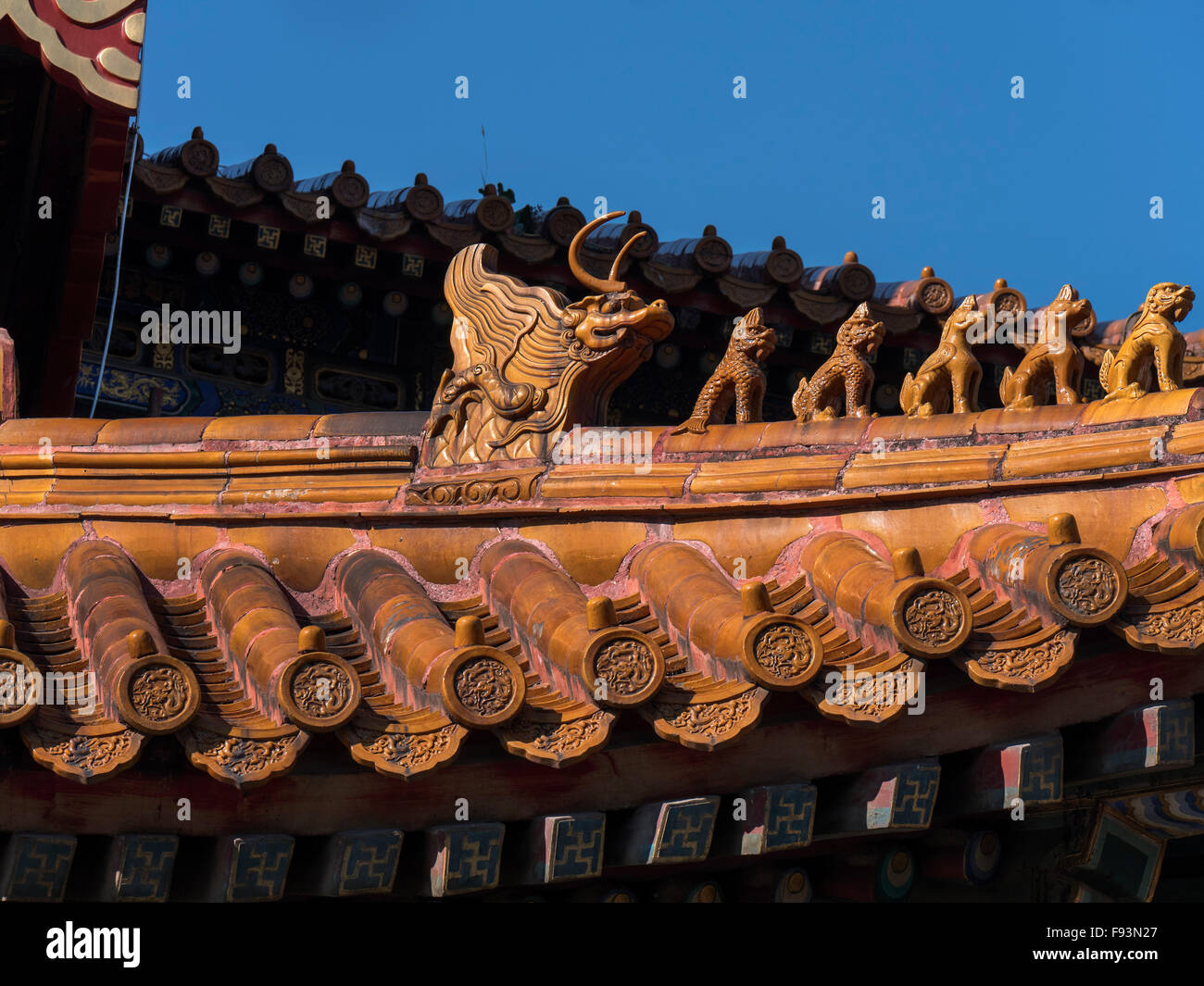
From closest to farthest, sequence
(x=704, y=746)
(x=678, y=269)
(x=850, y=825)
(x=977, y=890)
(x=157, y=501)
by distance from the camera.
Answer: (x=704, y=746) → (x=850, y=825) → (x=977, y=890) → (x=157, y=501) → (x=678, y=269)

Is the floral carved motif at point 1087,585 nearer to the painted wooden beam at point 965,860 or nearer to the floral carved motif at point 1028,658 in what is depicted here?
the floral carved motif at point 1028,658

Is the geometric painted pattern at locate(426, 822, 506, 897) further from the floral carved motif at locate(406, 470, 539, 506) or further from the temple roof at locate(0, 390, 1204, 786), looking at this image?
the floral carved motif at locate(406, 470, 539, 506)

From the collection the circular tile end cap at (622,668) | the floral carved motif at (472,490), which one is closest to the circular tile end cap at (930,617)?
the circular tile end cap at (622,668)

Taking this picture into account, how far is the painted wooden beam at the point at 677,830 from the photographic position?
5.46m

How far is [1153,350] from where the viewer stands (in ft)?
20.2

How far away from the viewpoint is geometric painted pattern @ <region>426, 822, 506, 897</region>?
540cm

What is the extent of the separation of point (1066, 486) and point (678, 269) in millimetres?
6410

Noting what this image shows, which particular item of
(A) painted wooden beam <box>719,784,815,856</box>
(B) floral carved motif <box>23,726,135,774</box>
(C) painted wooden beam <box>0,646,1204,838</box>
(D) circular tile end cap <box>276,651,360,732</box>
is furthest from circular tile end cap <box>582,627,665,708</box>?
(B) floral carved motif <box>23,726,135,774</box>

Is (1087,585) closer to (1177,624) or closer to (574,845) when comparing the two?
(1177,624)

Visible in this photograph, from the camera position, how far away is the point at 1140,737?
552cm

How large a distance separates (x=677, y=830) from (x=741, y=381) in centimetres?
208

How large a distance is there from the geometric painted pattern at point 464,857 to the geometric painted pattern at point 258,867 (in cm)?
44
